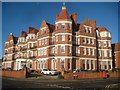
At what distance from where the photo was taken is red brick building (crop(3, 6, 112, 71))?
119ft

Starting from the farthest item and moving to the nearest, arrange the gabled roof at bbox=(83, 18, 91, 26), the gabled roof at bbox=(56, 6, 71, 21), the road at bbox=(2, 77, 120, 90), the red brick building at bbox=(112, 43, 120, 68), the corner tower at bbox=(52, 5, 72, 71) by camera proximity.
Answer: the red brick building at bbox=(112, 43, 120, 68) < the gabled roof at bbox=(83, 18, 91, 26) < the gabled roof at bbox=(56, 6, 71, 21) < the corner tower at bbox=(52, 5, 72, 71) < the road at bbox=(2, 77, 120, 90)

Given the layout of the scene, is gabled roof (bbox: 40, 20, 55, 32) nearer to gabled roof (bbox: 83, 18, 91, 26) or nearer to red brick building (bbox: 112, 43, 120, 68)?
gabled roof (bbox: 83, 18, 91, 26)

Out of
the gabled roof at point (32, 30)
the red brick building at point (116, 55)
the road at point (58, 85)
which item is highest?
the gabled roof at point (32, 30)

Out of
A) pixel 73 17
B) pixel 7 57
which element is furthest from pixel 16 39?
pixel 73 17

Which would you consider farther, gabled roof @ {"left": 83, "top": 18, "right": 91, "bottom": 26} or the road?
gabled roof @ {"left": 83, "top": 18, "right": 91, "bottom": 26}

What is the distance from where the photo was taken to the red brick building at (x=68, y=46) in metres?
36.3

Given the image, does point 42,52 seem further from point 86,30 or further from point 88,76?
point 88,76

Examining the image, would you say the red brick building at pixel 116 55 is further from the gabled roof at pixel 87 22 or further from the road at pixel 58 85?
the road at pixel 58 85

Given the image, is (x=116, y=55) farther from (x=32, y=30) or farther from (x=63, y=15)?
(x=32, y=30)

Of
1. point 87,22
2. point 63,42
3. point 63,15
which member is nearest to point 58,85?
point 63,42

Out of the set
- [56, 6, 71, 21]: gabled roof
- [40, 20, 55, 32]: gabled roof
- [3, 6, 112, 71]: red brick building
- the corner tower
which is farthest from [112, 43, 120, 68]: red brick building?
[56, 6, 71, 21]: gabled roof

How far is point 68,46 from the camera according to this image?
3656cm

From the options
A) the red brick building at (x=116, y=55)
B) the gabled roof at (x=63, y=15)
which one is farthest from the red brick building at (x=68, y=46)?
the red brick building at (x=116, y=55)

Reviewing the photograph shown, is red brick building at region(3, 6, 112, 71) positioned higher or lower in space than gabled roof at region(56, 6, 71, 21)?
lower
